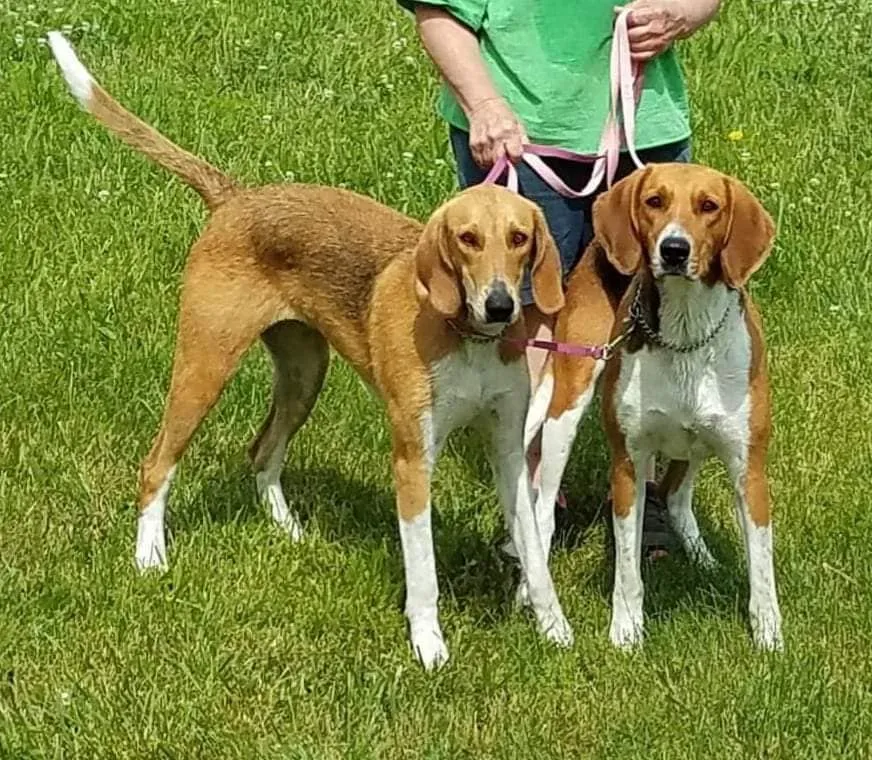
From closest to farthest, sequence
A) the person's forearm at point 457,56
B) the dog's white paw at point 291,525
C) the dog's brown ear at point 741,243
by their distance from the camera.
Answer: the dog's brown ear at point 741,243
the person's forearm at point 457,56
the dog's white paw at point 291,525

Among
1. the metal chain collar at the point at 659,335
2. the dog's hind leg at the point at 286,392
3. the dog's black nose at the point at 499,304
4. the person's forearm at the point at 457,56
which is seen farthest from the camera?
the dog's hind leg at the point at 286,392

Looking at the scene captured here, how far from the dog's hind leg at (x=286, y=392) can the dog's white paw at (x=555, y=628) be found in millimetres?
1231

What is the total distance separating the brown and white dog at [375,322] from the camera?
16.5 ft

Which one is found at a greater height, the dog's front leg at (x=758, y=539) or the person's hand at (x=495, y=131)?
the person's hand at (x=495, y=131)

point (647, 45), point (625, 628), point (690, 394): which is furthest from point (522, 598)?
point (647, 45)

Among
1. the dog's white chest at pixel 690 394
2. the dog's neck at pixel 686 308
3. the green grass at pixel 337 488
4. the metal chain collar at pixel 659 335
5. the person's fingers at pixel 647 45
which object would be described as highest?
the person's fingers at pixel 647 45

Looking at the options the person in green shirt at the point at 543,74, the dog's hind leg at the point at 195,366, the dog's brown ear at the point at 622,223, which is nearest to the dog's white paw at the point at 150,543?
the dog's hind leg at the point at 195,366

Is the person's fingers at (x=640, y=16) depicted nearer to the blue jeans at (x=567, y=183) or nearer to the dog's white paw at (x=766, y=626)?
the blue jeans at (x=567, y=183)

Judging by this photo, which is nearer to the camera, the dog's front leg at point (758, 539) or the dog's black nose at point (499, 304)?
the dog's black nose at point (499, 304)

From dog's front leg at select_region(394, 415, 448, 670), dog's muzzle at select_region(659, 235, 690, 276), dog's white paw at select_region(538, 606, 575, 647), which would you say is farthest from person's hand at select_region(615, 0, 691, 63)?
dog's white paw at select_region(538, 606, 575, 647)

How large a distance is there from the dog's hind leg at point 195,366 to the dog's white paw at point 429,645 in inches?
38.2

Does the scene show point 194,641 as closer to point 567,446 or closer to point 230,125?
point 567,446

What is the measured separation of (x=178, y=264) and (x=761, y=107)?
3.21m

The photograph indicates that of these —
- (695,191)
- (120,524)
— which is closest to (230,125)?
(120,524)
